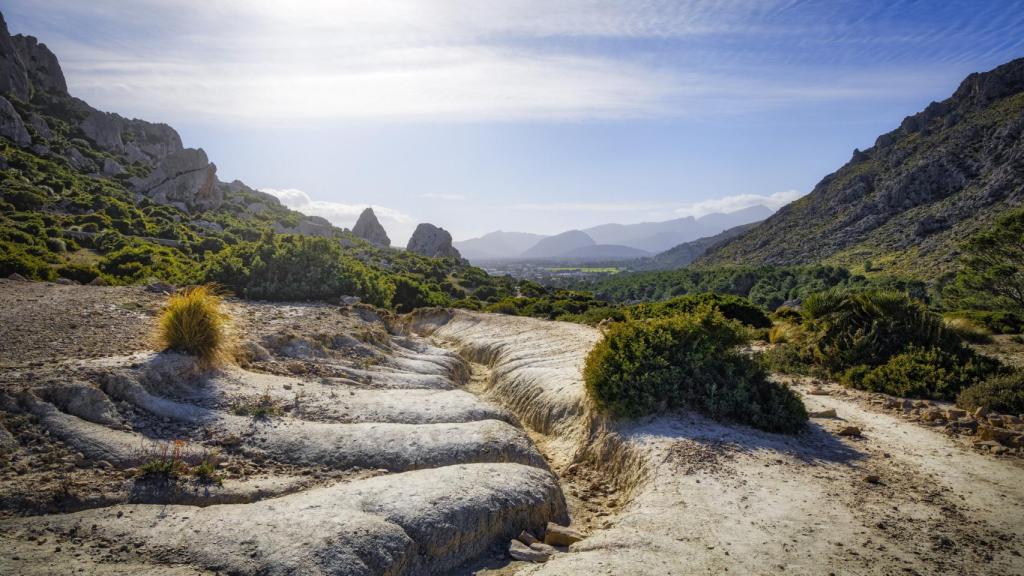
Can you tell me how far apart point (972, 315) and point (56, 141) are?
94.7m

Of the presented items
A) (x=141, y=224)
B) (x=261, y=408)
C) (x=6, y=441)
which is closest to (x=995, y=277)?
(x=261, y=408)

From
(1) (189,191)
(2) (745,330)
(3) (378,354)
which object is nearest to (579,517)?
(2) (745,330)

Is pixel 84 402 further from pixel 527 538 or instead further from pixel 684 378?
pixel 684 378

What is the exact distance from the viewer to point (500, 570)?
6.39 metres

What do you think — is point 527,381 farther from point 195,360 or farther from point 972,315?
point 972,315

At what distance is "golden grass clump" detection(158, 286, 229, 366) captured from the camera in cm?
1055

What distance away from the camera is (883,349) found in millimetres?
14883

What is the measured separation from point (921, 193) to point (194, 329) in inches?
4335

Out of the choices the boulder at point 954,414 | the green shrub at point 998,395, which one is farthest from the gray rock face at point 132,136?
the green shrub at point 998,395

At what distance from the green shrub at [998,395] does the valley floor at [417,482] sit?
179 centimetres

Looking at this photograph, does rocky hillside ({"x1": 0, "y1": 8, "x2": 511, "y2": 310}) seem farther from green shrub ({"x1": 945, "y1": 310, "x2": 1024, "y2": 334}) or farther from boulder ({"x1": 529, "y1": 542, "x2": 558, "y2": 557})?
green shrub ({"x1": 945, "y1": 310, "x2": 1024, "y2": 334})

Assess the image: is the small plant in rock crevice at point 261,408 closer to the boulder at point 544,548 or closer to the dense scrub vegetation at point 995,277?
the boulder at point 544,548

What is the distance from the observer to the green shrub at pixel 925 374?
1250cm

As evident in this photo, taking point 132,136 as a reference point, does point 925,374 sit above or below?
below
